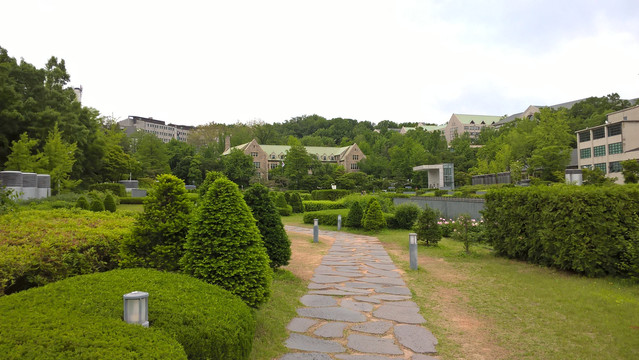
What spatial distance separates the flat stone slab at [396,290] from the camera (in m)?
6.31

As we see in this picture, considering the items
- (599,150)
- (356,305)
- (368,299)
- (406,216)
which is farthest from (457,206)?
(599,150)

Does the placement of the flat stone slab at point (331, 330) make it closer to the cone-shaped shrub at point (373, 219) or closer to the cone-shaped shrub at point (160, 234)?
the cone-shaped shrub at point (160, 234)

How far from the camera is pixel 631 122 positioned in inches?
1475

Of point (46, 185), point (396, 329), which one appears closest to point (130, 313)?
point (396, 329)

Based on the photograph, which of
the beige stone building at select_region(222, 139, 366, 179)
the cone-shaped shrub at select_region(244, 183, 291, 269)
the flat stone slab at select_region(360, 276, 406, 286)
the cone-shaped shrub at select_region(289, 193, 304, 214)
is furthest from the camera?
the beige stone building at select_region(222, 139, 366, 179)

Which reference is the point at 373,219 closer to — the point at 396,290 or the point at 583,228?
the point at 396,290

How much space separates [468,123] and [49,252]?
12410 centimetres

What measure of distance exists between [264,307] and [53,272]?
98.1 inches

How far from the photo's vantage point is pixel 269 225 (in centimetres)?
724

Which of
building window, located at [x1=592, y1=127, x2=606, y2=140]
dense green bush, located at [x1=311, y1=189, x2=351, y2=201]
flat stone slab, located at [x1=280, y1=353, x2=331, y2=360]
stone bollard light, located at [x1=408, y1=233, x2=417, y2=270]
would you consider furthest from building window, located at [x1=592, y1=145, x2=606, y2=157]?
flat stone slab, located at [x1=280, y1=353, x2=331, y2=360]

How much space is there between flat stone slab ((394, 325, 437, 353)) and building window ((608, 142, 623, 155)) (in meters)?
45.3

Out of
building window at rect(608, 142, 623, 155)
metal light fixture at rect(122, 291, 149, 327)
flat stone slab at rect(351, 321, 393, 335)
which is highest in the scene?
building window at rect(608, 142, 623, 155)

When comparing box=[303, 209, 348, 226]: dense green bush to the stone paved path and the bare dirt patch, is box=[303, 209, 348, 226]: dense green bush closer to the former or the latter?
the bare dirt patch

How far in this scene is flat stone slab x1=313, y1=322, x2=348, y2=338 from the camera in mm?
4250
